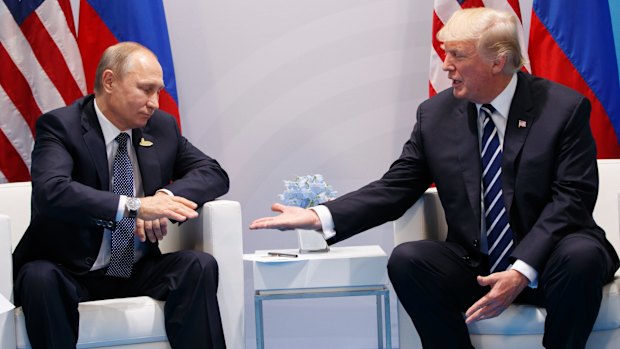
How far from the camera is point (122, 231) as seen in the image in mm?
3201

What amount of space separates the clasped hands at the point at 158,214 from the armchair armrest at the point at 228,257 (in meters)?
0.11

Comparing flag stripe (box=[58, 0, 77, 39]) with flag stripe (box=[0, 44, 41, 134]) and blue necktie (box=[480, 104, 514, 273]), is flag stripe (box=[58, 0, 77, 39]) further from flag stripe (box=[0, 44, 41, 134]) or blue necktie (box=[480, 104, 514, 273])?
blue necktie (box=[480, 104, 514, 273])

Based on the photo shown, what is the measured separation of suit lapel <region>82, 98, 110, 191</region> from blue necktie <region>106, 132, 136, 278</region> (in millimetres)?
43

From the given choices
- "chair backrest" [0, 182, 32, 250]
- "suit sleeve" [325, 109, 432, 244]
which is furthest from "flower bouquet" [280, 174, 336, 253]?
"chair backrest" [0, 182, 32, 250]

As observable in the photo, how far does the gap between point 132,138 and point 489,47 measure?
1.35 m

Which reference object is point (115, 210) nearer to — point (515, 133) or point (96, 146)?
point (96, 146)

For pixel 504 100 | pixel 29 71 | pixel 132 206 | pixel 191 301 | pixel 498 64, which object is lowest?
pixel 191 301

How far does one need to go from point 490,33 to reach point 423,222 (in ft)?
2.33

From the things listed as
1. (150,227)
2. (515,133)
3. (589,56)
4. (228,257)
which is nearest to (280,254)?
(228,257)

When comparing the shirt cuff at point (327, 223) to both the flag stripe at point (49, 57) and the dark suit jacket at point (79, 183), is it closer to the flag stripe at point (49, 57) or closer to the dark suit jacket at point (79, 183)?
the dark suit jacket at point (79, 183)

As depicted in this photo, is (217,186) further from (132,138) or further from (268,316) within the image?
(268,316)

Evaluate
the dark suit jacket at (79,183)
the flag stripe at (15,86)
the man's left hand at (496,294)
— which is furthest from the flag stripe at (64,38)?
the man's left hand at (496,294)

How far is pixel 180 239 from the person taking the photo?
3.51 m

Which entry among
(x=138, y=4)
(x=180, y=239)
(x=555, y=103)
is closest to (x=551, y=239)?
(x=555, y=103)
